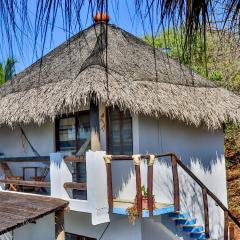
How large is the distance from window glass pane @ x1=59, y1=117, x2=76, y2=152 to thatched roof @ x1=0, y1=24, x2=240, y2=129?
45.1 inches

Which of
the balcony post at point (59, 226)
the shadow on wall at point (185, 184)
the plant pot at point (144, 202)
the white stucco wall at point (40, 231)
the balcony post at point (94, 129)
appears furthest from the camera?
the white stucco wall at point (40, 231)

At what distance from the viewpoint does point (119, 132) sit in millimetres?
7734

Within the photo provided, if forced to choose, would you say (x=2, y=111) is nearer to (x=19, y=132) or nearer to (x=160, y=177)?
(x=19, y=132)

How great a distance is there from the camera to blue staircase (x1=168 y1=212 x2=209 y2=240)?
23.1ft

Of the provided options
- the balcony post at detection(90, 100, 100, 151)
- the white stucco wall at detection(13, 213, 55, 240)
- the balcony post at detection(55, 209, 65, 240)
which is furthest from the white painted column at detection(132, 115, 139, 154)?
the white stucco wall at detection(13, 213, 55, 240)

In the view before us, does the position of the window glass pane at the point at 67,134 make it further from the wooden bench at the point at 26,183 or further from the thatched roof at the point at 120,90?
the wooden bench at the point at 26,183

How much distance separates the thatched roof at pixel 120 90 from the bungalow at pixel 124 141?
2cm

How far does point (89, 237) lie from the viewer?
7863 mm

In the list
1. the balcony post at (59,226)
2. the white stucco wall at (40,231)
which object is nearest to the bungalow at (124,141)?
the balcony post at (59,226)

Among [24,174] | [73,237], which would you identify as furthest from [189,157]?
[24,174]

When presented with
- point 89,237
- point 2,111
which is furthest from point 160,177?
point 2,111

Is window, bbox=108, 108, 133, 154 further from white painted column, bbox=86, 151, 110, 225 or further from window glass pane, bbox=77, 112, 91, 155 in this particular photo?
white painted column, bbox=86, 151, 110, 225

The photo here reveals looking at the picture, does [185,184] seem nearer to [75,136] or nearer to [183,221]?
[183,221]

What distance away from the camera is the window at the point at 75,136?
8.29 meters
